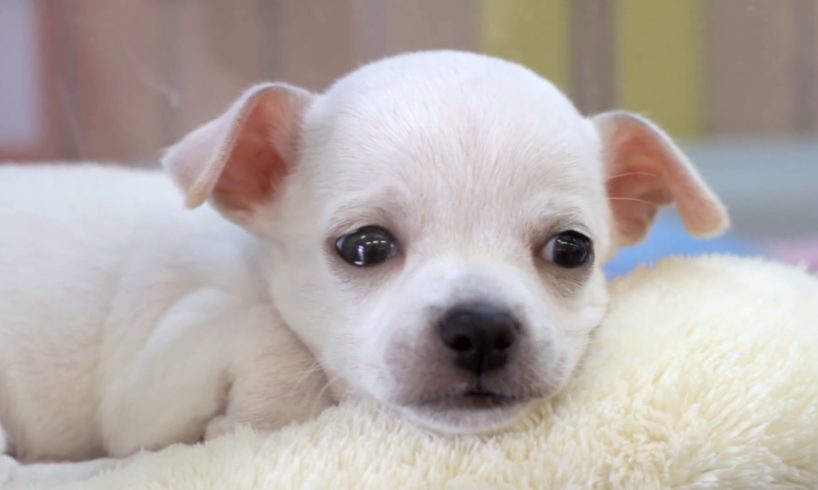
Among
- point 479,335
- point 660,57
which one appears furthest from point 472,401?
point 660,57

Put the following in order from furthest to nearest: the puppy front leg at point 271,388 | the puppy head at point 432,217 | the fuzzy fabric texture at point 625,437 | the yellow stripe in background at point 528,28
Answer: the yellow stripe in background at point 528,28 < the puppy front leg at point 271,388 < the puppy head at point 432,217 < the fuzzy fabric texture at point 625,437

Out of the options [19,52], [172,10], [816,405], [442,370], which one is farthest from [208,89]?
[816,405]

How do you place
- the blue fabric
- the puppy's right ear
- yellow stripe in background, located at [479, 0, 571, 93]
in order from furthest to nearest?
yellow stripe in background, located at [479, 0, 571, 93]
the blue fabric
the puppy's right ear

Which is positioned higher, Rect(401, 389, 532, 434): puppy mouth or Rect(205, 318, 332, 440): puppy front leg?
Rect(401, 389, 532, 434): puppy mouth

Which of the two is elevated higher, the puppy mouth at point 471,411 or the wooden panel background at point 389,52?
the wooden panel background at point 389,52

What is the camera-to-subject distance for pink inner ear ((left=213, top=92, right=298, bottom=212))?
5.77 ft

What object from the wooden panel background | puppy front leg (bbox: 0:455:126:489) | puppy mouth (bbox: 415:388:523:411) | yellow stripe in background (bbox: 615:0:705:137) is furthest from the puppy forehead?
yellow stripe in background (bbox: 615:0:705:137)

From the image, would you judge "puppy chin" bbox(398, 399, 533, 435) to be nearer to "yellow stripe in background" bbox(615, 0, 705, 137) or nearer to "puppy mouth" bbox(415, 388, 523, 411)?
"puppy mouth" bbox(415, 388, 523, 411)

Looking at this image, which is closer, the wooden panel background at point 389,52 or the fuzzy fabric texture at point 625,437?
the fuzzy fabric texture at point 625,437

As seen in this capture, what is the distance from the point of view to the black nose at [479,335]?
1.30m

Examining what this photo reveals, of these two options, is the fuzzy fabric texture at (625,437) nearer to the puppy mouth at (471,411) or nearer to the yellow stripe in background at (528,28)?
the puppy mouth at (471,411)

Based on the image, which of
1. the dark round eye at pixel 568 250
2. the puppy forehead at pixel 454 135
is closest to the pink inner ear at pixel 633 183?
the puppy forehead at pixel 454 135

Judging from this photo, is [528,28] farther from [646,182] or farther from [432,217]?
[432,217]

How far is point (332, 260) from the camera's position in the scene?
5.18 feet
